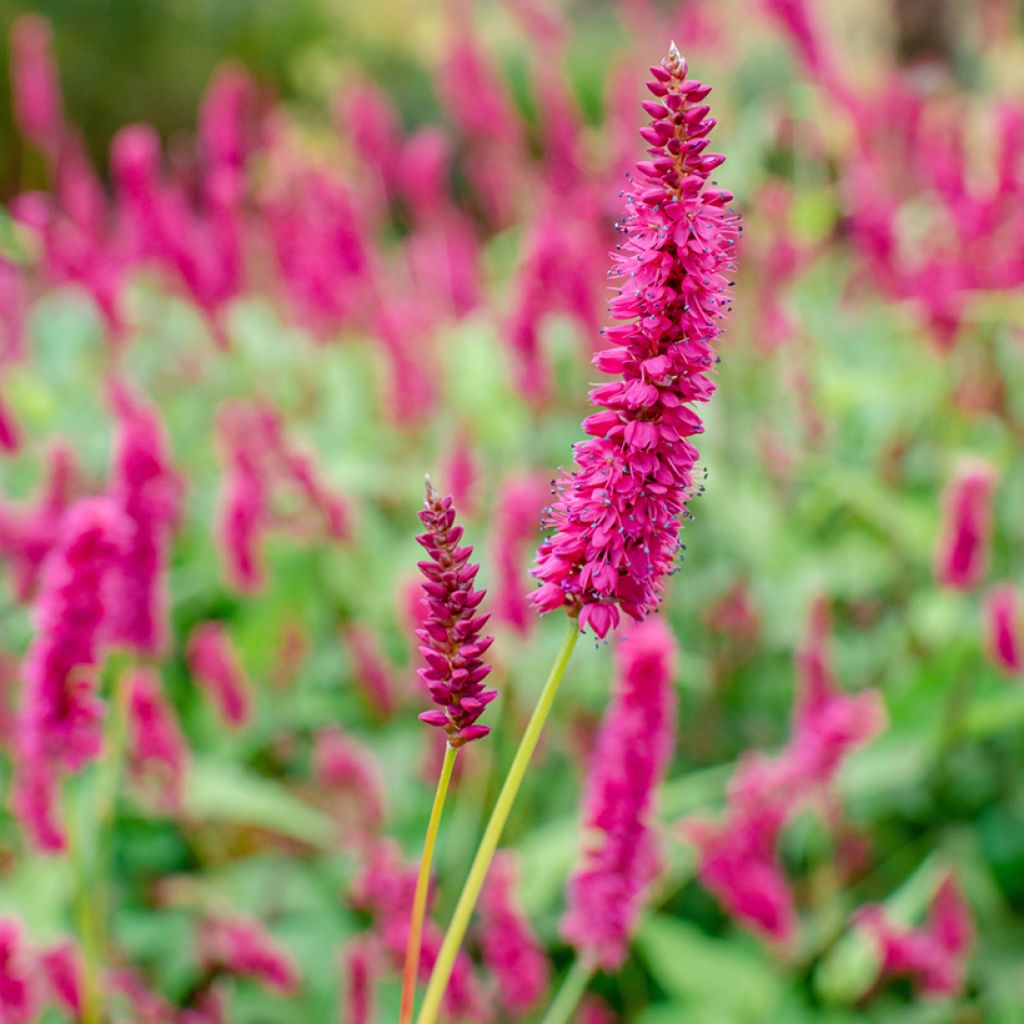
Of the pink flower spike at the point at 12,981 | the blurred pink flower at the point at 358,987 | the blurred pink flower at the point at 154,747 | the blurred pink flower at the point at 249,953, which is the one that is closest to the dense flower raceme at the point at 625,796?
the blurred pink flower at the point at 358,987

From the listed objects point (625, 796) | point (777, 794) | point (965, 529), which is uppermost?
point (965, 529)

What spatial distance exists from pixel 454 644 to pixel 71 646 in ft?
2.94

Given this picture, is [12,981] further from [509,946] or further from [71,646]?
[509,946]

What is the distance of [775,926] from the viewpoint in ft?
9.03

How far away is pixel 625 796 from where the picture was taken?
1.99 metres

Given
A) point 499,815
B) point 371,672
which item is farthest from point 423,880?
point 371,672

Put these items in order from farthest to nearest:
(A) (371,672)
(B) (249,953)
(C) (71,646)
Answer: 1. (A) (371,672)
2. (B) (249,953)
3. (C) (71,646)

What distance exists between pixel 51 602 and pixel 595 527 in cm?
103

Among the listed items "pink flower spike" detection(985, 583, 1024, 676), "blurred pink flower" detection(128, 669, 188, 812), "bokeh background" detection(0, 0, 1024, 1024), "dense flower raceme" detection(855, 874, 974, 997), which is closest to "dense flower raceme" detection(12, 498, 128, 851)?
"bokeh background" detection(0, 0, 1024, 1024)

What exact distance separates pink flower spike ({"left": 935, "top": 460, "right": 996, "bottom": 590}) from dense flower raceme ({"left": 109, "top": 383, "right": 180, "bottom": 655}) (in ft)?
5.53

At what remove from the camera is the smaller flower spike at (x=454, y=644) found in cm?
128

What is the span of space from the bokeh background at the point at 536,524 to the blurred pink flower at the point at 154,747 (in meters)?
0.04

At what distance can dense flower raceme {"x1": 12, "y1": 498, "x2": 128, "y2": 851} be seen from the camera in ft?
6.34

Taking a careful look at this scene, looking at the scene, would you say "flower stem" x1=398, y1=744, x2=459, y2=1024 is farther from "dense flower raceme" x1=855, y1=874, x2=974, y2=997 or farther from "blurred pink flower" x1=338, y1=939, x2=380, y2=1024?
"dense flower raceme" x1=855, y1=874, x2=974, y2=997
